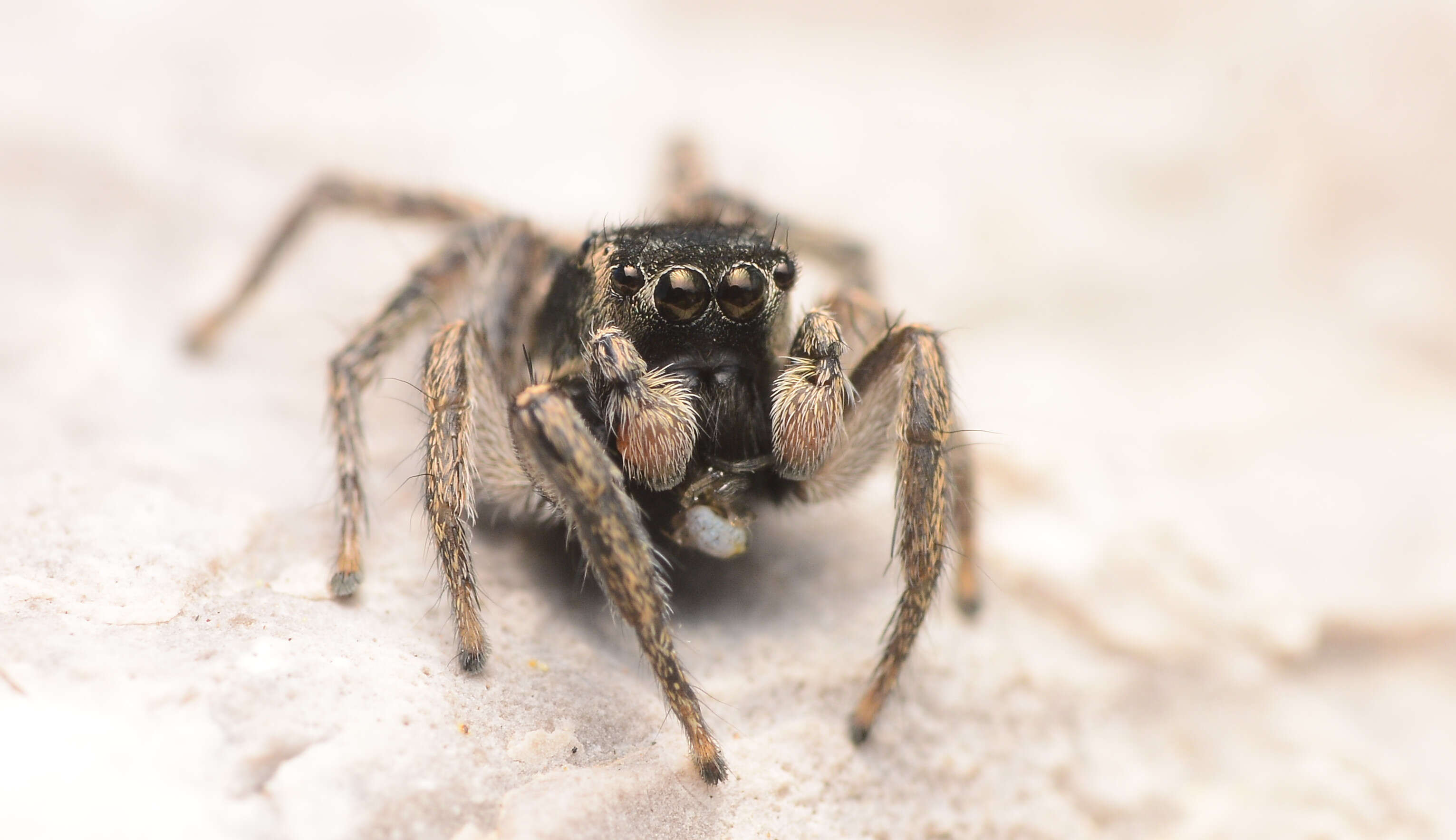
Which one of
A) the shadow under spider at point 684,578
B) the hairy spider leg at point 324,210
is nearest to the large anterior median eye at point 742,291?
the shadow under spider at point 684,578

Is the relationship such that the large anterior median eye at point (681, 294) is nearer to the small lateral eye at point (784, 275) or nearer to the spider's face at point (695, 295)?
the spider's face at point (695, 295)

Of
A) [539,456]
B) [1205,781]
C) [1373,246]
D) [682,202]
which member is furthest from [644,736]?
[1373,246]

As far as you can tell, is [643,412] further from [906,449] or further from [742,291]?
[906,449]

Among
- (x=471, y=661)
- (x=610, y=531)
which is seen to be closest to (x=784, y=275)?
(x=610, y=531)

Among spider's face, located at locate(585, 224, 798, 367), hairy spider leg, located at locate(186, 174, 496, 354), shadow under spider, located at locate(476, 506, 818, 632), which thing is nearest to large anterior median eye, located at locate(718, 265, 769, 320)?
spider's face, located at locate(585, 224, 798, 367)

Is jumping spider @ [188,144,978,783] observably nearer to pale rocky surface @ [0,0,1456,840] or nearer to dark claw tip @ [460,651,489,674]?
dark claw tip @ [460,651,489,674]
